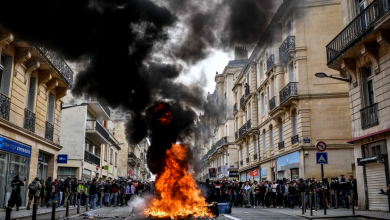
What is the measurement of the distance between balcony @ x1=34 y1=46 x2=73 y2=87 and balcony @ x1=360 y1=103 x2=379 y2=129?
1457cm

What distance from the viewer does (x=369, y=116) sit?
1770cm

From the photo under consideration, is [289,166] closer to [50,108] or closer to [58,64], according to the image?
[50,108]

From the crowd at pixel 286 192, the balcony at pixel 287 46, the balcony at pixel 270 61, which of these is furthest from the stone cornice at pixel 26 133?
the balcony at pixel 270 61

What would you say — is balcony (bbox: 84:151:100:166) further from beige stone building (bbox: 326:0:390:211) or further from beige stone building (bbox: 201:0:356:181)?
beige stone building (bbox: 326:0:390:211)

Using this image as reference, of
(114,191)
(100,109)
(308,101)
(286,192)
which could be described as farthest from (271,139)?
(100,109)

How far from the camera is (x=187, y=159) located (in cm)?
1631

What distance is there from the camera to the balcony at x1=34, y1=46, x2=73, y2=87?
20202mm

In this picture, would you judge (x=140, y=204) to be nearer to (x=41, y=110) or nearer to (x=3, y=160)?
(x=3, y=160)

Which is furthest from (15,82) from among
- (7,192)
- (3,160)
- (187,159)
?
(187,159)

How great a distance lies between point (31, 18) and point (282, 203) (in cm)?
1790

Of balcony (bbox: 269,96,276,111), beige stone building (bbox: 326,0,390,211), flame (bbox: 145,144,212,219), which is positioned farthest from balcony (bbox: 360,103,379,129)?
balcony (bbox: 269,96,276,111)

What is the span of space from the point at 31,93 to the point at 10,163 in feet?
14.4

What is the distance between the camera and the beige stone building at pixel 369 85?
16.3m

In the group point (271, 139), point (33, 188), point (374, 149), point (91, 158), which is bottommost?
point (33, 188)
